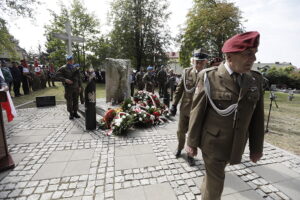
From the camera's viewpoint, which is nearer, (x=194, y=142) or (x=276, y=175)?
(x=194, y=142)

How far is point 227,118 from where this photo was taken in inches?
64.3

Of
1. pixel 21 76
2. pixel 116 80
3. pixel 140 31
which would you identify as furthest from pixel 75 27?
pixel 116 80

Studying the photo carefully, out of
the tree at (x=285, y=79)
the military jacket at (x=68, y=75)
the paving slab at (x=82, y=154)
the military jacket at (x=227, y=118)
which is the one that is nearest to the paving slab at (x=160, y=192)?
the military jacket at (x=227, y=118)

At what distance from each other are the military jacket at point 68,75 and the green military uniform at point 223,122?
5.02 meters

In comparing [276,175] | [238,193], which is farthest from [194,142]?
[276,175]

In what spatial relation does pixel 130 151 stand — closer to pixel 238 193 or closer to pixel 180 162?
pixel 180 162

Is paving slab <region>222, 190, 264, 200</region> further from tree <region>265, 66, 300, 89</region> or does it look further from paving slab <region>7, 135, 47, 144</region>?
tree <region>265, 66, 300, 89</region>

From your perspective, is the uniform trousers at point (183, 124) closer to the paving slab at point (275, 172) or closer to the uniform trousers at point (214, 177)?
the uniform trousers at point (214, 177)

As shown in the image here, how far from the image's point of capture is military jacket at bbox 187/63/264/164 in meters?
1.57

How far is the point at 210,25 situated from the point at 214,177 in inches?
752

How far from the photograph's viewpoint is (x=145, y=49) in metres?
23.2

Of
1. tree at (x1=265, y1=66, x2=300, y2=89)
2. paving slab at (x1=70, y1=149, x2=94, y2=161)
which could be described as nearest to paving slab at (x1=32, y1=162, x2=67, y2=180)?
paving slab at (x1=70, y1=149, x2=94, y2=161)

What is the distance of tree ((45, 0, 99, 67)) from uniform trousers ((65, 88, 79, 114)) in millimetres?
18744

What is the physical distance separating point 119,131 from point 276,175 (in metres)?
3.48
